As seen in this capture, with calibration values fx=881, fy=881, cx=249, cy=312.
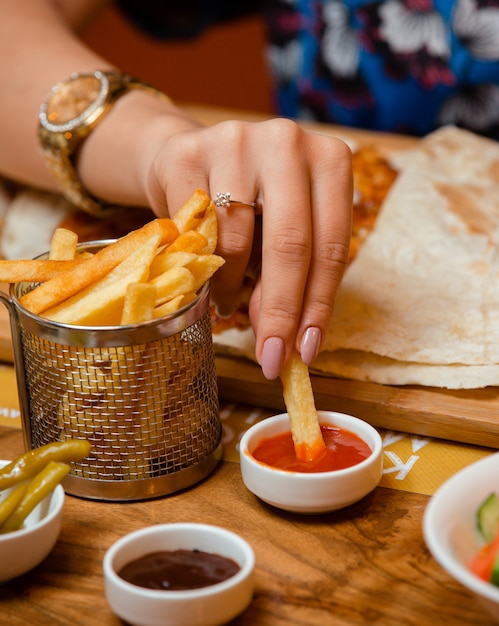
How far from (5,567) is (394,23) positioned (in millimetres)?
2449

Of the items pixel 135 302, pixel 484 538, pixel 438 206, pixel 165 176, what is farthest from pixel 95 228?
pixel 484 538

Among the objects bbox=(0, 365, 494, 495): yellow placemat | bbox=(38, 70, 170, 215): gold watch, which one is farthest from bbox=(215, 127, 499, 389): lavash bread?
bbox=(38, 70, 170, 215): gold watch

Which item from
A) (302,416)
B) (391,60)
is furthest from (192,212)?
(391,60)

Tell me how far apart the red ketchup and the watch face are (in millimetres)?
1202

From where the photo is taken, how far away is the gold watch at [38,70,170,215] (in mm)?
2432

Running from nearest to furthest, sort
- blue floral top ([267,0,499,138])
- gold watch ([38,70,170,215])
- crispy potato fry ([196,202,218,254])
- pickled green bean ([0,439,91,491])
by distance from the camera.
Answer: pickled green bean ([0,439,91,491]) → crispy potato fry ([196,202,218,254]) → gold watch ([38,70,170,215]) → blue floral top ([267,0,499,138])

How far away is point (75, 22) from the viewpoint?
3365 millimetres

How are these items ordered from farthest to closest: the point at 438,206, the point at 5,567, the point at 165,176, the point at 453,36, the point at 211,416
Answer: the point at 453,36 → the point at 438,206 → the point at 165,176 → the point at 211,416 → the point at 5,567

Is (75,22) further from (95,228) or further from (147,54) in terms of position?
(147,54)

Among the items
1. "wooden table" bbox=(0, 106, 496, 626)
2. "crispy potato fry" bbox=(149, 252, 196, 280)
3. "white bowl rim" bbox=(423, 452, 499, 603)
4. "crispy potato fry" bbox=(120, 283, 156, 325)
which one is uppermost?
"crispy potato fry" bbox=(149, 252, 196, 280)

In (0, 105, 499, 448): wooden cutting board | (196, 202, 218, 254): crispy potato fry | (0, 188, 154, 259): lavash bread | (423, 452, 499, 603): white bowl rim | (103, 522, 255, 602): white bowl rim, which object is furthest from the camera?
(0, 188, 154, 259): lavash bread

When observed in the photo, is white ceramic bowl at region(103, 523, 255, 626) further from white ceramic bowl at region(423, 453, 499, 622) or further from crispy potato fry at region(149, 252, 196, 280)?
crispy potato fry at region(149, 252, 196, 280)

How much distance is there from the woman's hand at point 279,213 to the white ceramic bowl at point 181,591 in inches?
15.1

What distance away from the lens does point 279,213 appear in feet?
5.64
